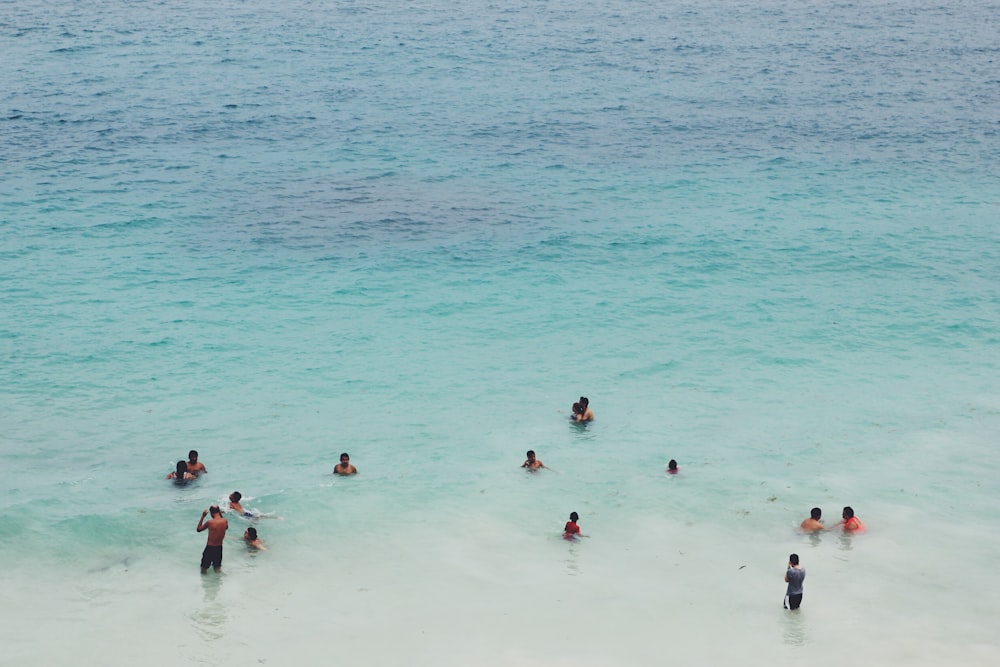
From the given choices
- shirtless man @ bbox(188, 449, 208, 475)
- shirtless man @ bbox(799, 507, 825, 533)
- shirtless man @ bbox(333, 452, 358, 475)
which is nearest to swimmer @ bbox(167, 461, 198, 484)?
shirtless man @ bbox(188, 449, 208, 475)

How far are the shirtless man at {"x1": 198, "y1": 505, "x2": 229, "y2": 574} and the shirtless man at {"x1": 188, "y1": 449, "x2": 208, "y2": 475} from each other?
3.14 meters

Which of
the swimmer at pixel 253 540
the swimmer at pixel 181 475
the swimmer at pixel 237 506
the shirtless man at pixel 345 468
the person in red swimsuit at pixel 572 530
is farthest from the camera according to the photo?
the shirtless man at pixel 345 468

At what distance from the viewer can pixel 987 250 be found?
35750 millimetres

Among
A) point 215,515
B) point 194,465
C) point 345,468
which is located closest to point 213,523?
point 215,515

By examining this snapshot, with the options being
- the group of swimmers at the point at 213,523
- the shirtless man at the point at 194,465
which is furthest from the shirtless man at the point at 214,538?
the shirtless man at the point at 194,465

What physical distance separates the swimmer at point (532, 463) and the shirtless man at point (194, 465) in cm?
684

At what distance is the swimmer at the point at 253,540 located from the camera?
20.5 m

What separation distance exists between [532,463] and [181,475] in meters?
7.37

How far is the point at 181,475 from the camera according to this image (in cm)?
2272

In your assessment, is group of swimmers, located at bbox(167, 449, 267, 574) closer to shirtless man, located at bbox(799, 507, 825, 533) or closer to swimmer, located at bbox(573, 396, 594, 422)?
swimmer, located at bbox(573, 396, 594, 422)

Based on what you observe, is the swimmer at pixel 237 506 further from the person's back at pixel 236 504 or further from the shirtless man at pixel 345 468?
the shirtless man at pixel 345 468

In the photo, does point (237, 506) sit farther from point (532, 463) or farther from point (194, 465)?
point (532, 463)

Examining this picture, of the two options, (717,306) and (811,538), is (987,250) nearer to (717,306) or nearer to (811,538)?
(717,306)

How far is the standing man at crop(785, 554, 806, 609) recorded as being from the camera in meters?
18.4
